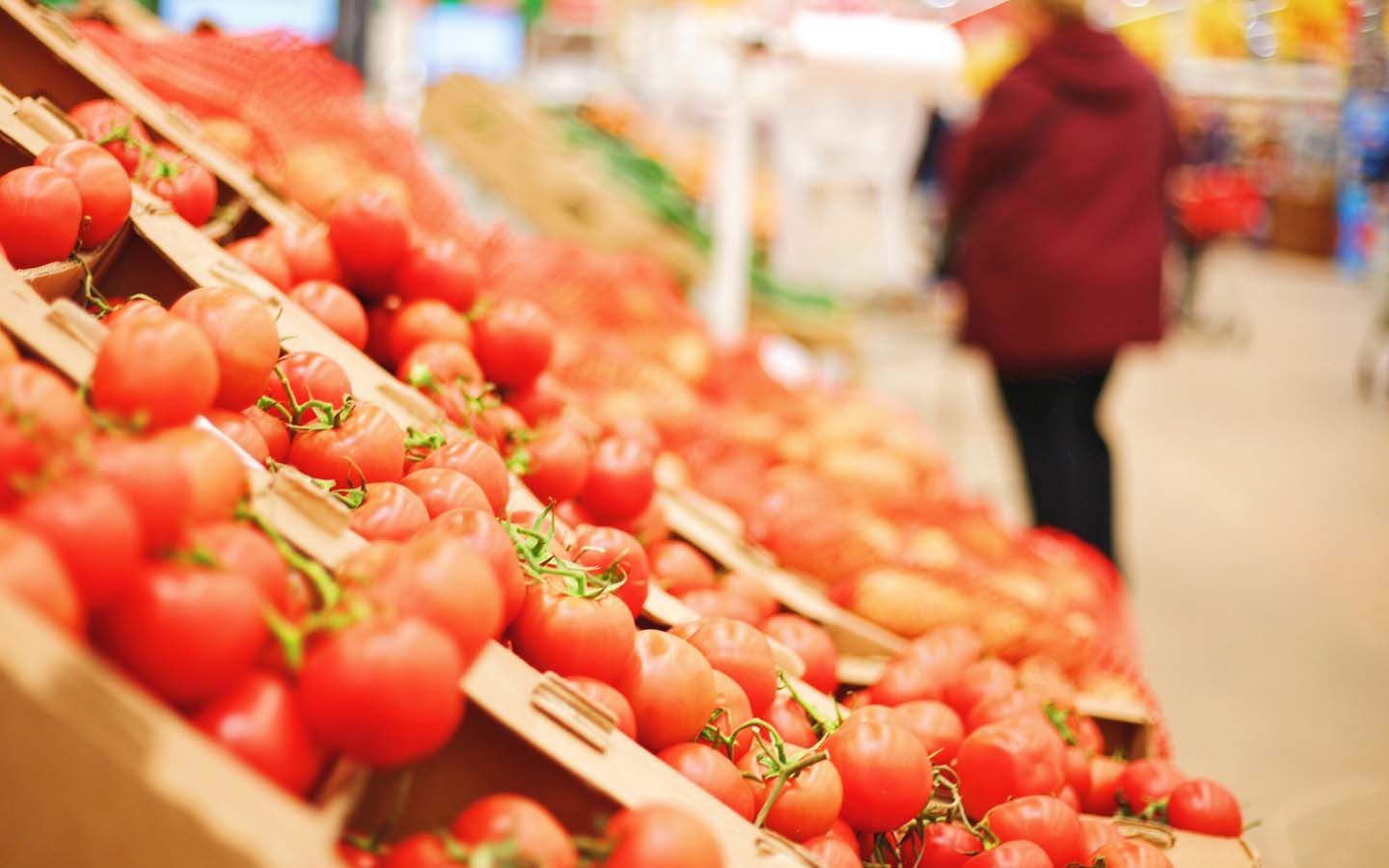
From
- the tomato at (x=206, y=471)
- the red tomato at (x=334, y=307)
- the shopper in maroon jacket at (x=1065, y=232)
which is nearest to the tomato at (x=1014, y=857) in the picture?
the tomato at (x=206, y=471)

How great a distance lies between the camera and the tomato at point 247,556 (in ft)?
2.79

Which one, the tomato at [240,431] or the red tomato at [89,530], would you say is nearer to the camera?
the red tomato at [89,530]

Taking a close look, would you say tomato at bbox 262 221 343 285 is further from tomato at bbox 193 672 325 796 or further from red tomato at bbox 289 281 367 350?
tomato at bbox 193 672 325 796

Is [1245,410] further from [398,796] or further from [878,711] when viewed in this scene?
[398,796]

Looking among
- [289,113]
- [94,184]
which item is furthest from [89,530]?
[289,113]

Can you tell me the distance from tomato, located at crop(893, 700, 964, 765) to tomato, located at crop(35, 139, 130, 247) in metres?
1.11

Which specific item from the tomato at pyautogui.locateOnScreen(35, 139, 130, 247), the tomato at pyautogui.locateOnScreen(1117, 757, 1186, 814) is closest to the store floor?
the tomato at pyautogui.locateOnScreen(1117, 757, 1186, 814)

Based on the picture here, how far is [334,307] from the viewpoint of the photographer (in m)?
1.58

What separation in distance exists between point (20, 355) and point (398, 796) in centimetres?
50

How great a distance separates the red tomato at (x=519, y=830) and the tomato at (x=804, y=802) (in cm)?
31

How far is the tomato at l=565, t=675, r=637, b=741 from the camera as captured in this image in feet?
3.61

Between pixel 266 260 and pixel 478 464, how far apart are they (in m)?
0.54

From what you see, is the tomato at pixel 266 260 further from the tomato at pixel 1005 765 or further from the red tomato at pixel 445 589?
the tomato at pixel 1005 765

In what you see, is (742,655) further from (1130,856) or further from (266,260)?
(266,260)
